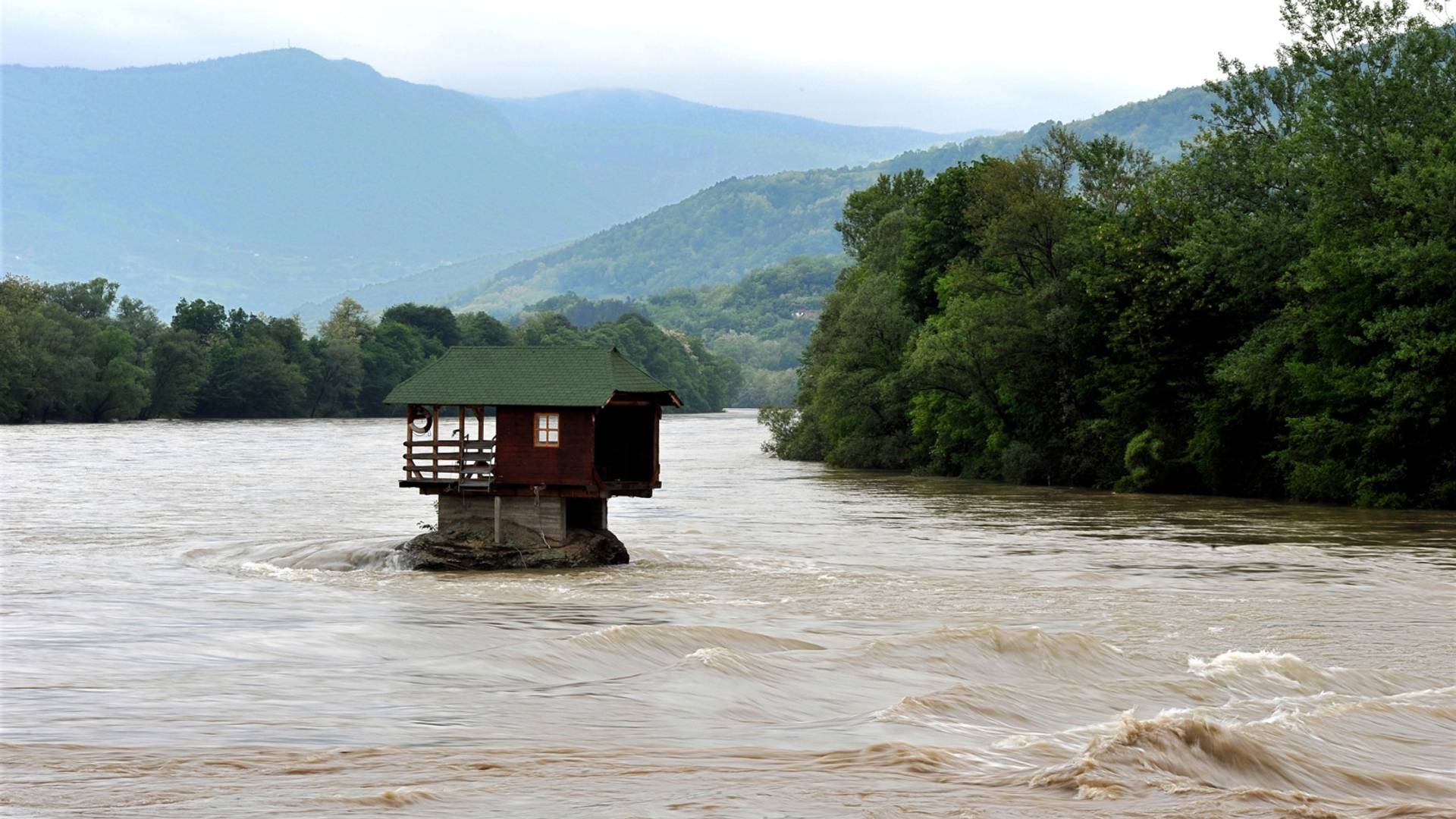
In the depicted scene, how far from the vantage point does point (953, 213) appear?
8000cm

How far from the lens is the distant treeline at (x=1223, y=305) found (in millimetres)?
50031

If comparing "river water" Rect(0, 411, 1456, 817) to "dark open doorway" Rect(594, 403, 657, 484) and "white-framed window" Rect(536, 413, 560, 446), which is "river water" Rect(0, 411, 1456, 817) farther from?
"white-framed window" Rect(536, 413, 560, 446)

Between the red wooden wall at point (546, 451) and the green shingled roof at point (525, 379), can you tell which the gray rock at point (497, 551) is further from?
the green shingled roof at point (525, 379)

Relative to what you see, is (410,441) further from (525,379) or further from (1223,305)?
(1223,305)

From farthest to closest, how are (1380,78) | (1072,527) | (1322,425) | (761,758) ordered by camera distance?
(1380,78) < (1322,425) < (1072,527) < (761,758)

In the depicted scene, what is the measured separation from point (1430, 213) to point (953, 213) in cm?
3374

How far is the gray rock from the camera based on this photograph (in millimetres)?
34344

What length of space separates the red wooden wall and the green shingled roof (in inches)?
13.0

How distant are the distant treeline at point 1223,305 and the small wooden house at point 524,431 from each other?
26.3 m

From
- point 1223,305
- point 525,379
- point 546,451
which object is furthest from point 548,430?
point 1223,305

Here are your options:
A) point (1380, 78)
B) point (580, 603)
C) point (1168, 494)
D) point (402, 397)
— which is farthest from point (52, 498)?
point (1380, 78)

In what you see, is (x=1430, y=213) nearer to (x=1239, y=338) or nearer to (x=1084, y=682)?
(x=1239, y=338)

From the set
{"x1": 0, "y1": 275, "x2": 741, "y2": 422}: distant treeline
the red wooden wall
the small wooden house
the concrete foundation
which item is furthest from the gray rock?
{"x1": 0, "y1": 275, "x2": 741, "y2": 422}: distant treeline

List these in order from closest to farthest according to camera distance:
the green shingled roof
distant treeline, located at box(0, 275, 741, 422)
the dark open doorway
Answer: the green shingled roof < the dark open doorway < distant treeline, located at box(0, 275, 741, 422)
